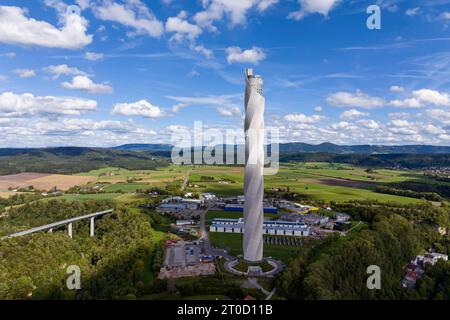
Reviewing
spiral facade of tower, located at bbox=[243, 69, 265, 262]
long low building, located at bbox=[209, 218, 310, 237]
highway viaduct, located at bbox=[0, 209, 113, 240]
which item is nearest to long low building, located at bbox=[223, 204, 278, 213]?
long low building, located at bbox=[209, 218, 310, 237]

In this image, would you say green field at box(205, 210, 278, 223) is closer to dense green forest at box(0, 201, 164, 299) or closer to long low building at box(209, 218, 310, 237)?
long low building at box(209, 218, 310, 237)

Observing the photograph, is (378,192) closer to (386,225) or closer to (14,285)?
(386,225)

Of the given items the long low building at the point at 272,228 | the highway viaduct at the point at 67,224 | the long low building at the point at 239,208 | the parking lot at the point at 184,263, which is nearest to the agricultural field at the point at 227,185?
the long low building at the point at 239,208

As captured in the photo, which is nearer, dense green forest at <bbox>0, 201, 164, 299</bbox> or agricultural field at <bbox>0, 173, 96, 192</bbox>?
dense green forest at <bbox>0, 201, 164, 299</bbox>

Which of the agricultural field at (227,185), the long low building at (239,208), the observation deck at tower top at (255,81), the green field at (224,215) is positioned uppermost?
the observation deck at tower top at (255,81)

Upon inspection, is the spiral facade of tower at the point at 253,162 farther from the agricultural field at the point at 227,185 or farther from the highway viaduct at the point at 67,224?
the agricultural field at the point at 227,185

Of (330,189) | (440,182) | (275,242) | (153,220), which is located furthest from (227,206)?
(440,182)
